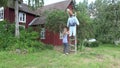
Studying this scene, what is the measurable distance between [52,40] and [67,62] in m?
19.2

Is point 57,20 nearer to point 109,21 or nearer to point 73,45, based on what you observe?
point 73,45

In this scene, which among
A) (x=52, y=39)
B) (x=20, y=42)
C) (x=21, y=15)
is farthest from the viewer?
(x=21, y=15)

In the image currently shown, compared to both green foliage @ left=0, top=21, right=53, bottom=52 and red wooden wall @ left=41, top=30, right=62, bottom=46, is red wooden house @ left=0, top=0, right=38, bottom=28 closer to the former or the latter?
red wooden wall @ left=41, top=30, right=62, bottom=46

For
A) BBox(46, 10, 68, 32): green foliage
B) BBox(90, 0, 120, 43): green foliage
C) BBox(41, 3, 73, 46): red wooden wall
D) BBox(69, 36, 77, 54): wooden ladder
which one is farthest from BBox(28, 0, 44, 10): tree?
BBox(90, 0, 120, 43): green foliage

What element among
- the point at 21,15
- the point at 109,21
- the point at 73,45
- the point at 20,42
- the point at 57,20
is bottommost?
the point at 73,45

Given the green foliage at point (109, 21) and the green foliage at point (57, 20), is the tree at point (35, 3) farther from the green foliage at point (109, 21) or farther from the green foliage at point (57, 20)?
the green foliage at point (109, 21)

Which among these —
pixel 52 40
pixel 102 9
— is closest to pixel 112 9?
pixel 102 9

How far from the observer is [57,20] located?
19.4 metres

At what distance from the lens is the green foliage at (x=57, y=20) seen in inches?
752

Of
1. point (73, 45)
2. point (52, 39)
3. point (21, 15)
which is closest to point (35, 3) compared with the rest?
point (73, 45)

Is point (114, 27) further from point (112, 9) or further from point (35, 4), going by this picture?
point (35, 4)

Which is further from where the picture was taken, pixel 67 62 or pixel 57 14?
pixel 57 14

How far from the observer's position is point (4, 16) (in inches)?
1230

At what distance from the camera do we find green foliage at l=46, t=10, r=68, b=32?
1909 centimetres
